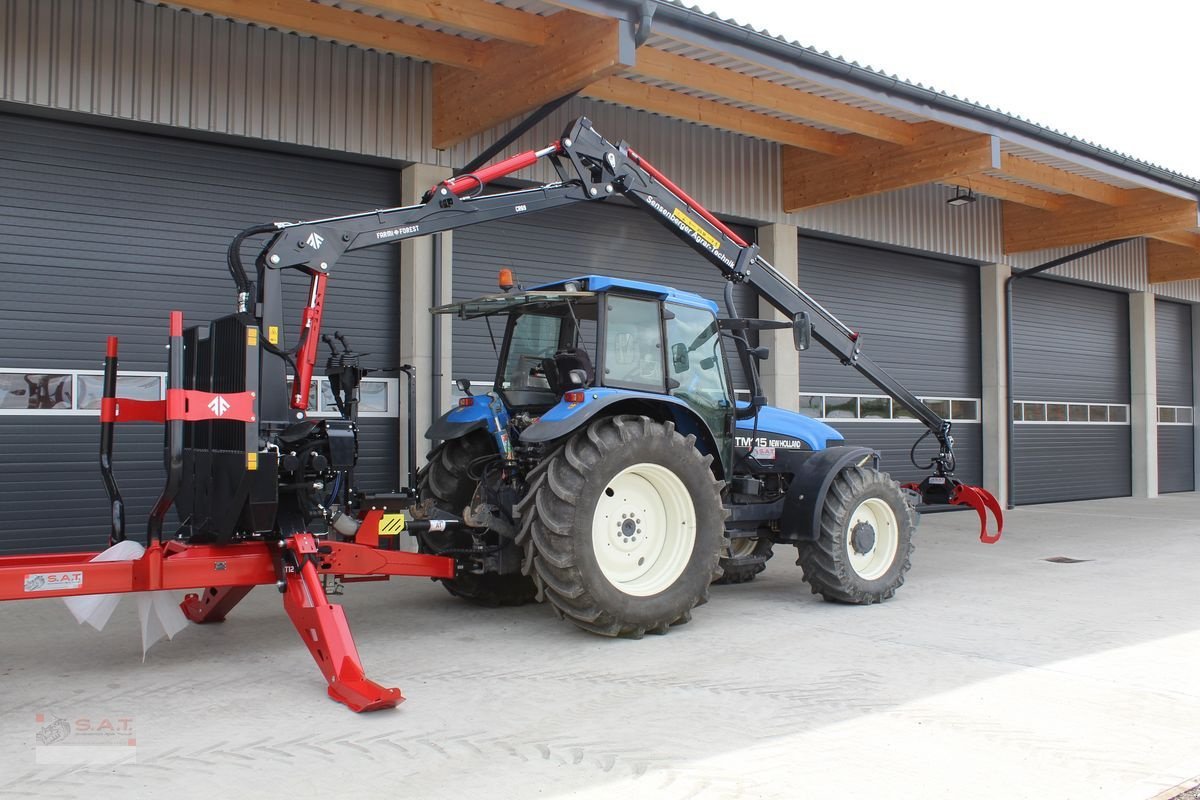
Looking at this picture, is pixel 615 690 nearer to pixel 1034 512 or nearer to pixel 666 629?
pixel 666 629

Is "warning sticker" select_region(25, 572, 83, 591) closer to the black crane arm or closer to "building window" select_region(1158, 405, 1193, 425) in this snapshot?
the black crane arm

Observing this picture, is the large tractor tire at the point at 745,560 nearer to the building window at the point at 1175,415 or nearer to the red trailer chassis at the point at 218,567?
the red trailer chassis at the point at 218,567

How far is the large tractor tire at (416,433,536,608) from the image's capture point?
7.27m

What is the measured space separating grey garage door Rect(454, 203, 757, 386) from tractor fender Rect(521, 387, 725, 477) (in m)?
3.61

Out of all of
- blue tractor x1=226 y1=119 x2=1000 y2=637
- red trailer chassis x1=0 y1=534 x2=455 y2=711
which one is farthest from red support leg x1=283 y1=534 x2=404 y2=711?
blue tractor x1=226 y1=119 x2=1000 y2=637

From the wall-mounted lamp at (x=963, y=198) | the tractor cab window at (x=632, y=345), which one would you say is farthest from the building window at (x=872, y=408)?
the tractor cab window at (x=632, y=345)

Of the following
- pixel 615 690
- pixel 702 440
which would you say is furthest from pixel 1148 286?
pixel 615 690

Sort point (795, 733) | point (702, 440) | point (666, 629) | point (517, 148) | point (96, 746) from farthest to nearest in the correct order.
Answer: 1. point (517, 148)
2. point (702, 440)
3. point (666, 629)
4. point (795, 733)
5. point (96, 746)

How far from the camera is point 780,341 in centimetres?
1261

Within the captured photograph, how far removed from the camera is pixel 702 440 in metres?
7.29

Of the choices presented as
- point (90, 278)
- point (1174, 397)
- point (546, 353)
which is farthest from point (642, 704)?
point (1174, 397)

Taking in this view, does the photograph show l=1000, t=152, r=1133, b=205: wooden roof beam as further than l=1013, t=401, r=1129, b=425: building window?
No

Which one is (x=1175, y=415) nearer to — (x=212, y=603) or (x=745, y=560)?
(x=745, y=560)

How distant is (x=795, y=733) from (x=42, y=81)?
753 cm
